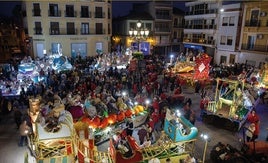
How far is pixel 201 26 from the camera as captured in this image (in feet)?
135

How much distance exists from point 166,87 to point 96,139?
10.9 metres

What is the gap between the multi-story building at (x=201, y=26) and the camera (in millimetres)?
38312

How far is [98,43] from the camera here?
39.7m

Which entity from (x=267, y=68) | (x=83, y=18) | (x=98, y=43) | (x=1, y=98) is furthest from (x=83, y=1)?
(x=267, y=68)

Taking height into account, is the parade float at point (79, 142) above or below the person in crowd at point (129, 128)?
above

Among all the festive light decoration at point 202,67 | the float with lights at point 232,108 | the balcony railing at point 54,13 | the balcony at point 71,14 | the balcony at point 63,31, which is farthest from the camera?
the balcony at point 71,14

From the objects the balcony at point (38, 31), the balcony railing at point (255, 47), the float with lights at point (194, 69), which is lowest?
the float with lights at point (194, 69)

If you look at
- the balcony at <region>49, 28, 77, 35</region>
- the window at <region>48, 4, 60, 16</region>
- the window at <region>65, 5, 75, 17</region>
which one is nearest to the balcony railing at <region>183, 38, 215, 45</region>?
the balcony at <region>49, 28, 77, 35</region>

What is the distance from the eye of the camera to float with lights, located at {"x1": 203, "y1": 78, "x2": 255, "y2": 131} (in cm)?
1402

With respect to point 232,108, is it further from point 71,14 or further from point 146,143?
point 71,14

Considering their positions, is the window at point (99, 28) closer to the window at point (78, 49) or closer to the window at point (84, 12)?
the window at point (84, 12)

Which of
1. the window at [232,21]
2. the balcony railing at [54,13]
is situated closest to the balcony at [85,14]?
the balcony railing at [54,13]

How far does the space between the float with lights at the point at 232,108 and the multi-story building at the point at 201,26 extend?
81.1 feet

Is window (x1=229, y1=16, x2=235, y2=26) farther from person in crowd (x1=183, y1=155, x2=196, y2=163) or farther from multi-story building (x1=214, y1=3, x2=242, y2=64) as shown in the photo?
person in crowd (x1=183, y1=155, x2=196, y2=163)
